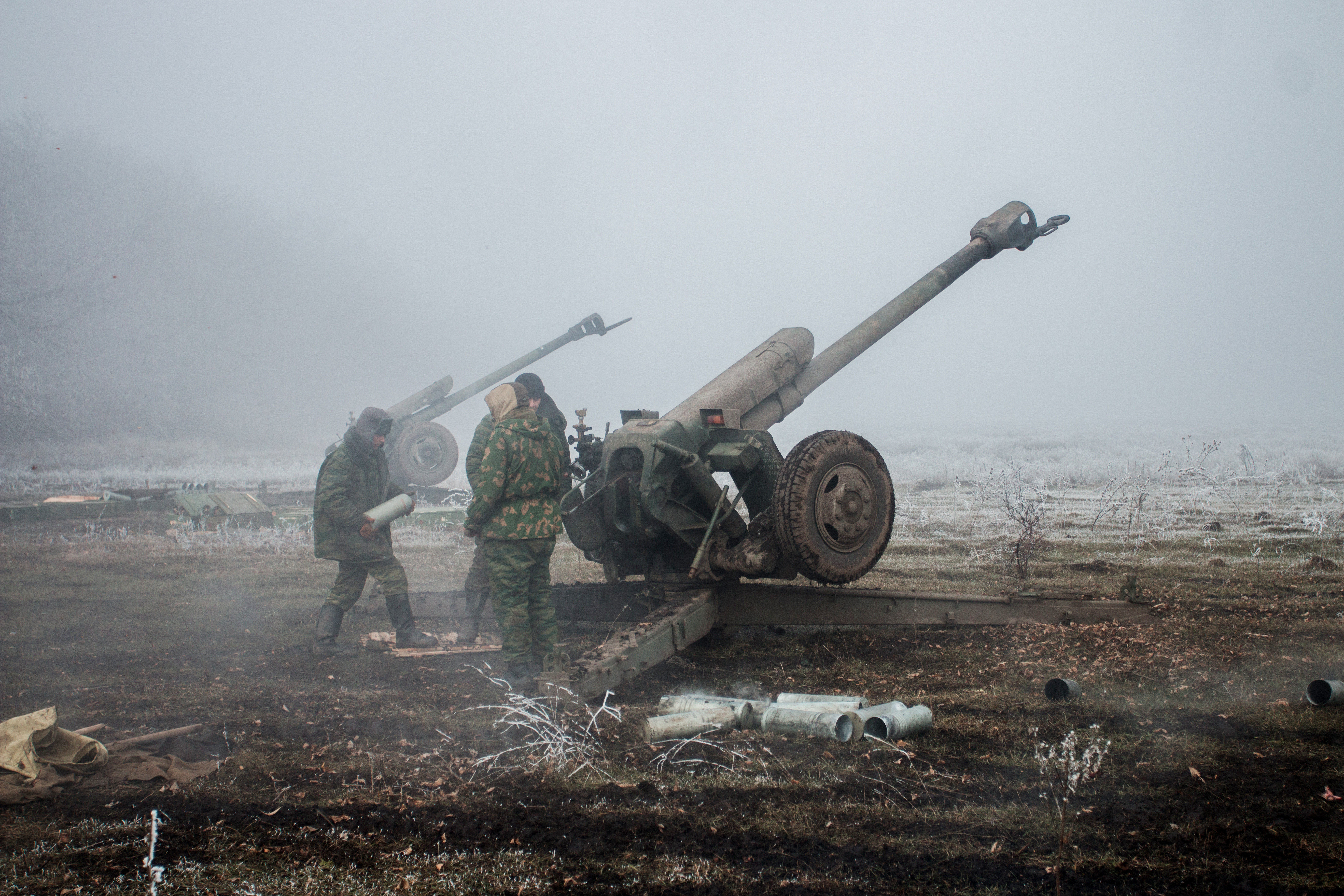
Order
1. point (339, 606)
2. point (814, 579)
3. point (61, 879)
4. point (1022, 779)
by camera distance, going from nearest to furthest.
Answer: point (61, 879) < point (1022, 779) < point (814, 579) < point (339, 606)

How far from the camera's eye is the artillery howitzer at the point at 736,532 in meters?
5.51

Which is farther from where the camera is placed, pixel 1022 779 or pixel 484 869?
pixel 1022 779

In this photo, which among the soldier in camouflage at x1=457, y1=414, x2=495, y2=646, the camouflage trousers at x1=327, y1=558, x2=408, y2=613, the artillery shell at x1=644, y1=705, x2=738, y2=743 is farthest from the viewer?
the soldier in camouflage at x1=457, y1=414, x2=495, y2=646

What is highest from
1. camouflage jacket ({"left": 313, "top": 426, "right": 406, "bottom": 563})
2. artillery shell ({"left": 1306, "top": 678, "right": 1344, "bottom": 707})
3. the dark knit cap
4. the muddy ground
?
the dark knit cap

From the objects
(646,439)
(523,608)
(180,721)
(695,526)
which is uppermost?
(646,439)

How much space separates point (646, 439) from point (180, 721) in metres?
3.10

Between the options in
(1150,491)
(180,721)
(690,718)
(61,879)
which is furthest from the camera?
(1150,491)

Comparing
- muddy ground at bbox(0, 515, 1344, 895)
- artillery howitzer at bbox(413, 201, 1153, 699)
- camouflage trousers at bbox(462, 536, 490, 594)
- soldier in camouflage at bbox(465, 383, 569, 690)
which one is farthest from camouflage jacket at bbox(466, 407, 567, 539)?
camouflage trousers at bbox(462, 536, 490, 594)

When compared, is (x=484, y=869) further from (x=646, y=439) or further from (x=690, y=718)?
(x=646, y=439)

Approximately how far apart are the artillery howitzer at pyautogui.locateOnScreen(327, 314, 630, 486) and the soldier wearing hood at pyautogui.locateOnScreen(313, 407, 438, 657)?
8.27 meters

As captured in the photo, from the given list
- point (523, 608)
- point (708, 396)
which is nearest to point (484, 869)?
point (523, 608)

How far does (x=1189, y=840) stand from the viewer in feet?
10.1

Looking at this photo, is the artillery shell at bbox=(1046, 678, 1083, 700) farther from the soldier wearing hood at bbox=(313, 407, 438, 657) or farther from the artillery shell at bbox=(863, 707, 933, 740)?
the soldier wearing hood at bbox=(313, 407, 438, 657)

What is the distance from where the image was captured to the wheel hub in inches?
220
